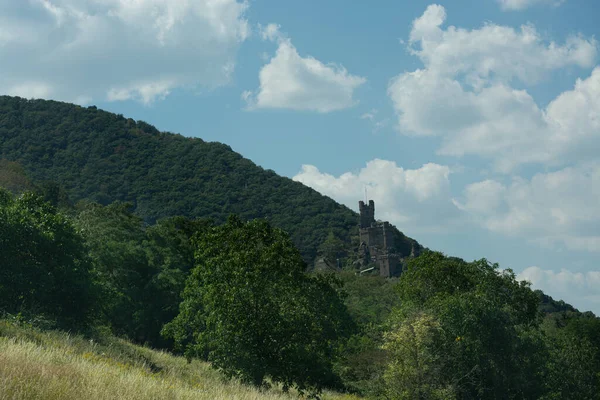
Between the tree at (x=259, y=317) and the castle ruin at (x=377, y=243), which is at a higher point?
the castle ruin at (x=377, y=243)

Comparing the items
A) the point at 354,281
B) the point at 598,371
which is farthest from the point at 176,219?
the point at 354,281

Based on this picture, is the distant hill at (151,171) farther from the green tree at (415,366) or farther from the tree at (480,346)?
the green tree at (415,366)

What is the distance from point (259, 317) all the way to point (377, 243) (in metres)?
128

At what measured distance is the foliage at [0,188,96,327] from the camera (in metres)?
27.7

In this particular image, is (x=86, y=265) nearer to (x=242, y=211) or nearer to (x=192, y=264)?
(x=192, y=264)

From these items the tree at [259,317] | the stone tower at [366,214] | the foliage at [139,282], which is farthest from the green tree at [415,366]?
the stone tower at [366,214]

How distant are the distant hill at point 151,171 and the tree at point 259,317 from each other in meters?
89.4

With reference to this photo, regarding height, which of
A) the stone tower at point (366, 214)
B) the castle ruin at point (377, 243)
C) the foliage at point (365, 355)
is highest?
the stone tower at point (366, 214)

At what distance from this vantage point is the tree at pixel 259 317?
22250mm

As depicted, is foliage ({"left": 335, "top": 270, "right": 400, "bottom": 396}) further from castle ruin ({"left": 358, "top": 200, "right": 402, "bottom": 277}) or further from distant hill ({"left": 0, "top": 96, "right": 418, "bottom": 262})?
castle ruin ({"left": 358, "top": 200, "right": 402, "bottom": 277})

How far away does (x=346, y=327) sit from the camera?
3641cm

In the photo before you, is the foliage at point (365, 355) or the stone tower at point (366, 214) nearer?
the foliage at point (365, 355)

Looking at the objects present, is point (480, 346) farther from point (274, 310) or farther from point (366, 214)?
point (366, 214)

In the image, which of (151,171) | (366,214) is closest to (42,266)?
(151,171)
